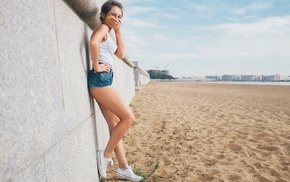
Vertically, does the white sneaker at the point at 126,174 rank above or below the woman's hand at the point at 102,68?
below

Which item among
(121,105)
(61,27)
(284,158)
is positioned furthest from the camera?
(284,158)

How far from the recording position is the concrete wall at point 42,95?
1083 mm

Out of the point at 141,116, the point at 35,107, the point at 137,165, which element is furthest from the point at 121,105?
the point at 141,116

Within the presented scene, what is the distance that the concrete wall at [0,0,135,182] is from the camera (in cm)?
108

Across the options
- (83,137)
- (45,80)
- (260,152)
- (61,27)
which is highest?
(61,27)

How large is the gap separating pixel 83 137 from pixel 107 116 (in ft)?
1.70

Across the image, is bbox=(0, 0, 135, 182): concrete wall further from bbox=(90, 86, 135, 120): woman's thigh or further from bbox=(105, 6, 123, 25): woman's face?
bbox=(105, 6, 123, 25): woman's face

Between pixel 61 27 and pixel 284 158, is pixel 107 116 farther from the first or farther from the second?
pixel 284 158

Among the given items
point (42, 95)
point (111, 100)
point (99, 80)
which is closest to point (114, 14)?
point (99, 80)

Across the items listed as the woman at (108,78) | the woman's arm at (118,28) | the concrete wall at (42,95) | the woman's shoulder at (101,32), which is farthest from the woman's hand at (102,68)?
the woman's arm at (118,28)

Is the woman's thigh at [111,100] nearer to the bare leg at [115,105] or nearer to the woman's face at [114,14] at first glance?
the bare leg at [115,105]

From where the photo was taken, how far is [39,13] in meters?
1.49

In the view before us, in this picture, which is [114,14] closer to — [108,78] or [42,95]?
[108,78]

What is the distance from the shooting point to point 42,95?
143 cm
